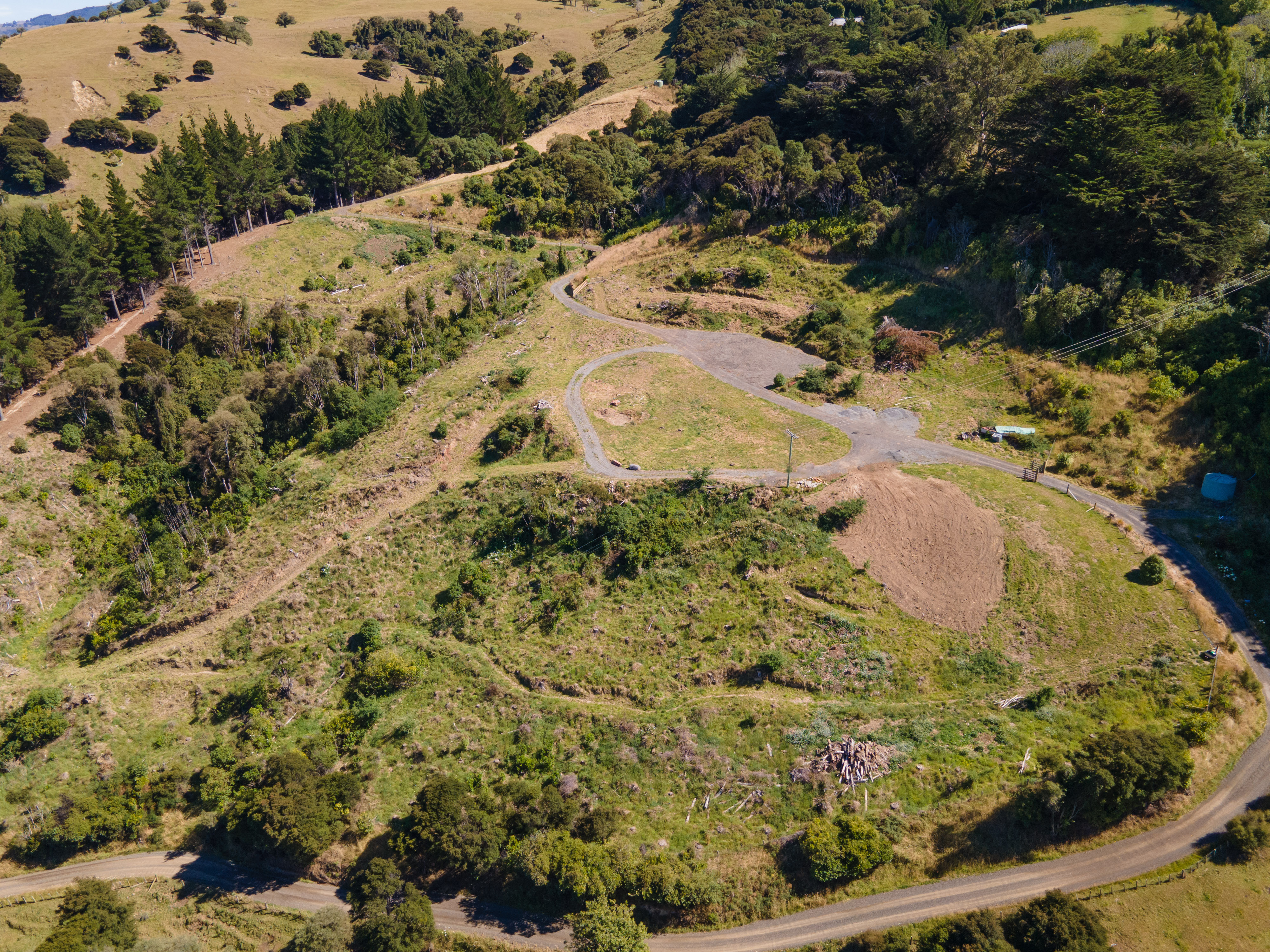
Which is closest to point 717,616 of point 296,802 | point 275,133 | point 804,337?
point 296,802

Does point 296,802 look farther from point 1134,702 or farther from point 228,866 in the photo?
point 1134,702

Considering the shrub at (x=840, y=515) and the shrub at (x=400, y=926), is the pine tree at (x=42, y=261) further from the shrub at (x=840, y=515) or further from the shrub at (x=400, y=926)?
the shrub at (x=840, y=515)

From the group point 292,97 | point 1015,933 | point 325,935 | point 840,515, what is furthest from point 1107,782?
point 292,97

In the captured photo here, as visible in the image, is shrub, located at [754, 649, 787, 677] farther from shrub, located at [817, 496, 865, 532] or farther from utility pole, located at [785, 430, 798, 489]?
utility pole, located at [785, 430, 798, 489]

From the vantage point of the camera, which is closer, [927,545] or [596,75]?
[927,545]

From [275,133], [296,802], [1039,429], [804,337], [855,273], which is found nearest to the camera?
[296,802]

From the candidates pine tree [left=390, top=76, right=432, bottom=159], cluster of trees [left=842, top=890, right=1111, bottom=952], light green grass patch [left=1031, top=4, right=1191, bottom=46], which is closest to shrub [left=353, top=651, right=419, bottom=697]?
cluster of trees [left=842, top=890, right=1111, bottom=952]

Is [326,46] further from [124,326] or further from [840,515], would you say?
[840,515]
